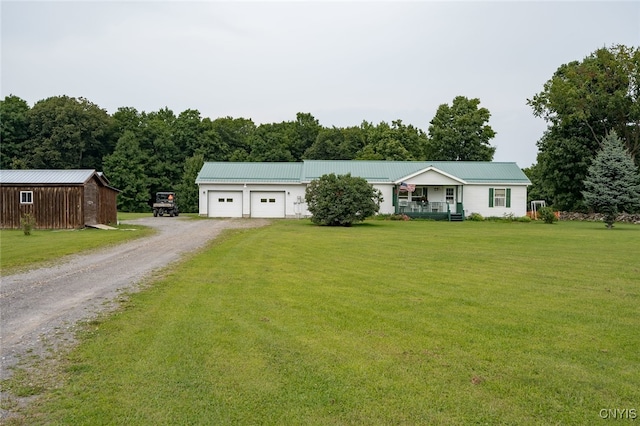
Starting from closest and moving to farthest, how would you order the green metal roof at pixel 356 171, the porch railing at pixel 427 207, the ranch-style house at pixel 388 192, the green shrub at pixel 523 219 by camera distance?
the green shrub at pixel 523 219, the porch railing at pixel 427 207, the ranch-style house at pixel 388 192, the green metal roof at pixel 356 171

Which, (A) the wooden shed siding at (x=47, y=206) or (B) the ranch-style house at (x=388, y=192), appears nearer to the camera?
(A) the wooden shed siding at (x=47, y=206)

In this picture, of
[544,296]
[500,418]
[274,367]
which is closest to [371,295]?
[544,296]

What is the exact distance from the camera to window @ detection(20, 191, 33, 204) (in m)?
25.1

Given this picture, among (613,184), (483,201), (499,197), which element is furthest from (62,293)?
(499,197)

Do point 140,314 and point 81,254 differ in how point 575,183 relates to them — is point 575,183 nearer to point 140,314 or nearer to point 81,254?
point 81,254

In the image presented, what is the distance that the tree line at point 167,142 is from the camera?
177ft

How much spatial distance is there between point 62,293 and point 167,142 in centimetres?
5240

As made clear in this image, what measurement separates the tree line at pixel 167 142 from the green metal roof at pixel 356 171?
1477 cm

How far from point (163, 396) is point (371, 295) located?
4711 millimetres

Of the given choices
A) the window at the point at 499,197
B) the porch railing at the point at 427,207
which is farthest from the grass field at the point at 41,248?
the window at the point at 499,197

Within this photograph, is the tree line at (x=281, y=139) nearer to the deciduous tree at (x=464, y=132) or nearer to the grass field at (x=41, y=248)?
the deciduous tree at (x=464, y=132)

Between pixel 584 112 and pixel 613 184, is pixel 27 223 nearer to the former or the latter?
pixel 613 184

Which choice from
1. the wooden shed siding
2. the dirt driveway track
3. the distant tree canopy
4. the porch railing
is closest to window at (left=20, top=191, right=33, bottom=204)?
the wooden shed siding

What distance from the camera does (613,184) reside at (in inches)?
1244
